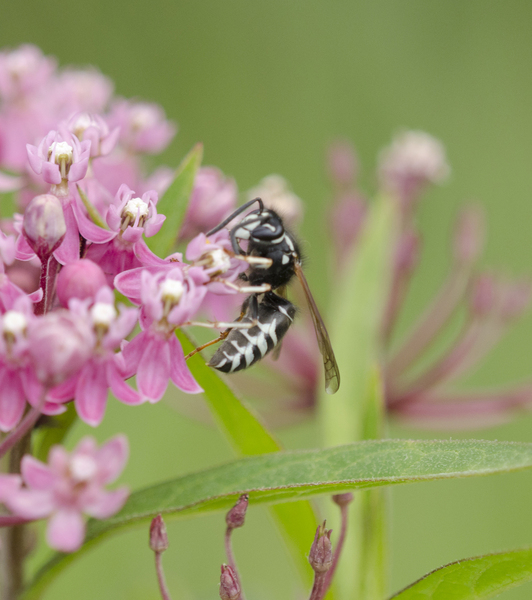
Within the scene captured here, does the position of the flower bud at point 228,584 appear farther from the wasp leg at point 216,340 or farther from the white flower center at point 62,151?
the white flower center at point 62,151

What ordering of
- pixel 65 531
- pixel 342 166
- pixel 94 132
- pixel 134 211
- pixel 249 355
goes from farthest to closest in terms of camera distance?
pixel 342 166
pixel 249 355
pixel 94 132
pixel 134 211
pixel 65 531

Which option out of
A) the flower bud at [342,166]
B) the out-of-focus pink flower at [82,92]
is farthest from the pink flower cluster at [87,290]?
the flower bud at [342,166]

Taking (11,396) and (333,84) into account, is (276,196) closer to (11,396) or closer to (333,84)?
(11,396)

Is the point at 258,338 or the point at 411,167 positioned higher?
the point at 411,167

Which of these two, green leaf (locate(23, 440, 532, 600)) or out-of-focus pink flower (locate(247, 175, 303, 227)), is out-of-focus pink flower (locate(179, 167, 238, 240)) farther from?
green leaf (locate(23, 440, 532, 600))

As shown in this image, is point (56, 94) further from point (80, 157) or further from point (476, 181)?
point (476, 181)

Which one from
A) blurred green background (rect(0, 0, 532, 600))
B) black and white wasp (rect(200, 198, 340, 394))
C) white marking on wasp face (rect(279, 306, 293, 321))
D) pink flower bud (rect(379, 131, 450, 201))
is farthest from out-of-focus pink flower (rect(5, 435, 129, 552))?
blurred green background (rect(0, 0, 532, 600))

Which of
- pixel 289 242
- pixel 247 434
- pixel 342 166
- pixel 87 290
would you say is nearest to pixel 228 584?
pixel 247 434
